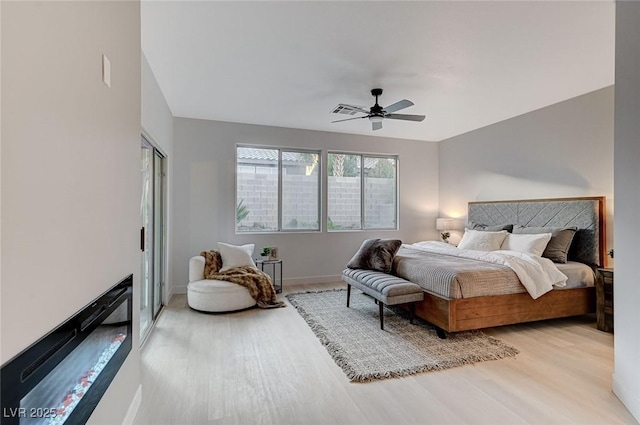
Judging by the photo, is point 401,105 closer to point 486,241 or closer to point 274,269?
point 486,241

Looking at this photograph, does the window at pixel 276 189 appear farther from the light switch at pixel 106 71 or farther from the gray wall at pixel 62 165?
the light switch at pixel 106 71

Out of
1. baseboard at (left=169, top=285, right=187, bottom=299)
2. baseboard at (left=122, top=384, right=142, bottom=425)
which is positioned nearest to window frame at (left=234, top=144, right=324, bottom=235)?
baseboard at (left=169, top=285, right=187, bottom=299)

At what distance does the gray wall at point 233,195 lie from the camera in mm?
4809

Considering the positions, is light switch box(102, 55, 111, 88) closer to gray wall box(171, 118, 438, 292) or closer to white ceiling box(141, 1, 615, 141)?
white ceiling box(141, 1, 615, 141)

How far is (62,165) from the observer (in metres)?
1.06

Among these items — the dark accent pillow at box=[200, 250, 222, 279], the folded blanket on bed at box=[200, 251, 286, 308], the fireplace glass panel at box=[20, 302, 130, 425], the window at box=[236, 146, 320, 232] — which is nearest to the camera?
the fireplace glass panel at box=[20, 302, 130, 425]

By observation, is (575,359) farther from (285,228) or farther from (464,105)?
(285,228)

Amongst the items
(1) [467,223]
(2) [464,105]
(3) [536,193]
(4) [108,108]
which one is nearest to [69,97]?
(4) [108,108]

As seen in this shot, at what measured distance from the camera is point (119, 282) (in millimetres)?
1638

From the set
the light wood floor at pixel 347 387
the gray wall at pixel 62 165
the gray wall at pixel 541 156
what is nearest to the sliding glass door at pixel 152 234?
the light wood floor at pixel 347 387

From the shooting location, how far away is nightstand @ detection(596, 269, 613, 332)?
3.19m

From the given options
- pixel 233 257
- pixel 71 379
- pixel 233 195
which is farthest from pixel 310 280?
pixel 71 379

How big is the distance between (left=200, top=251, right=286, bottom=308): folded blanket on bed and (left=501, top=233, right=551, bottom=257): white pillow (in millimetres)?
3082

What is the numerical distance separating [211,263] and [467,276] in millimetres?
3151
